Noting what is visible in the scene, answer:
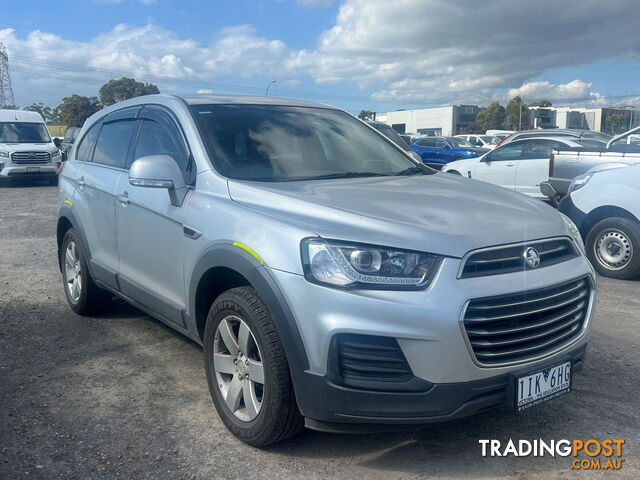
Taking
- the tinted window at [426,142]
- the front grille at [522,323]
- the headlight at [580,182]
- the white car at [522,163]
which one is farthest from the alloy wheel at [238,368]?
the tinted window at [426,142]

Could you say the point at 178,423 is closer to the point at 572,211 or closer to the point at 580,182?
the point at 572,211

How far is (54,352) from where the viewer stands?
4723mm

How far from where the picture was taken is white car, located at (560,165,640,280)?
691cm

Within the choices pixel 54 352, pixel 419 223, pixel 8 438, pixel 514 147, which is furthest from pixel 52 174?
pixel 419 223

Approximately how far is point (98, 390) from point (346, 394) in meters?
2.00

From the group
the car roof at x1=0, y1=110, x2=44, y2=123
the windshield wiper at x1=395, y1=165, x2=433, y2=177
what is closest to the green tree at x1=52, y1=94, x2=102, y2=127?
the car roof at x1=0, y1=110, x2=44, y2=123

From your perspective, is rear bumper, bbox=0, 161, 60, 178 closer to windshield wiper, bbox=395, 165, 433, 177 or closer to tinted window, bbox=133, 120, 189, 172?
tinted window, bbox=133, 120, 189, 172

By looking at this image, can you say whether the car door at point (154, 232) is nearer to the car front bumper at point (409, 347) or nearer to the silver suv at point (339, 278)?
the silver suv at point (339, 278)

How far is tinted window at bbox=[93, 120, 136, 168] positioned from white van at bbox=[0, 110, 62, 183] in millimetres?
14240

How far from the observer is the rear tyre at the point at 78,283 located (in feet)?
17.4

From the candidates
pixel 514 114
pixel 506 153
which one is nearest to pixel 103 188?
pixel 506 153

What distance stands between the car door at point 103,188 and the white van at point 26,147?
555 inches

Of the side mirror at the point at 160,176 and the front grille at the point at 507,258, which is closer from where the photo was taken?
the front grille at the point at 507,258

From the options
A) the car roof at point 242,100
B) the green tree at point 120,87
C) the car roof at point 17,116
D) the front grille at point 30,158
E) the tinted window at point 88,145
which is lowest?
the front grille at point 30,158
